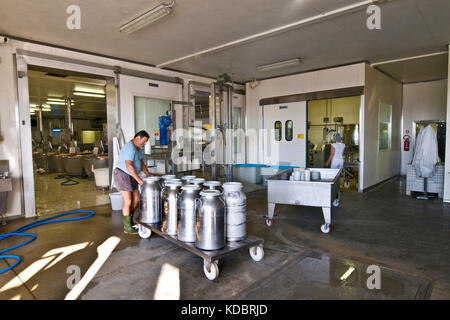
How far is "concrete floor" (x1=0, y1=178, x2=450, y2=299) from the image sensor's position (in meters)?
2.42

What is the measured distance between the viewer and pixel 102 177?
23.3ft

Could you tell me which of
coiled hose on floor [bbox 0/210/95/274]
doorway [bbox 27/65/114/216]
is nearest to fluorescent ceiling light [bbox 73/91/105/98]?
doorway [bbox 27/65/114/216]

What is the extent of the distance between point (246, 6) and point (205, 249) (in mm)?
3080

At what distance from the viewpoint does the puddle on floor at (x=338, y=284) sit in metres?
2.34

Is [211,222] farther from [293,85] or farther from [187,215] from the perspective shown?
[293,85]

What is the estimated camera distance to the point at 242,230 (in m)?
2.88

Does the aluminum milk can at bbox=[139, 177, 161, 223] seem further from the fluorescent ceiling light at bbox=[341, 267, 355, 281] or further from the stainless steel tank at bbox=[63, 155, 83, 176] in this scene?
the stainless steel tank at bbox=[63, 155, 83, 176]

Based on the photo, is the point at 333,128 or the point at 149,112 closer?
the point at 149,112

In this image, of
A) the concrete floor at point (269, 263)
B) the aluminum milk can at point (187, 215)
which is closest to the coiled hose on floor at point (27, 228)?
the concrete floor at point (269, 263)

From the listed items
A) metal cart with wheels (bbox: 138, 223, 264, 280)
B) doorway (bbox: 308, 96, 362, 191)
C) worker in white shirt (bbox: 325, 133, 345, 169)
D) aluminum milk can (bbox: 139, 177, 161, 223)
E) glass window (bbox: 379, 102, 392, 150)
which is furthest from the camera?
doorway (bbox: 308, 96, 362, 191)

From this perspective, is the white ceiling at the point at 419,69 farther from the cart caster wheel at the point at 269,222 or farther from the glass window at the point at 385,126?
the cart caster wheel at the point at 269,222

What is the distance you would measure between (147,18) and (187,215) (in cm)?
281

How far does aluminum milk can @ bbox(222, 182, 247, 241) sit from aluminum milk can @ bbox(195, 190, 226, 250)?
0.16m

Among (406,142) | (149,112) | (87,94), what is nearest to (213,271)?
(149,112)
